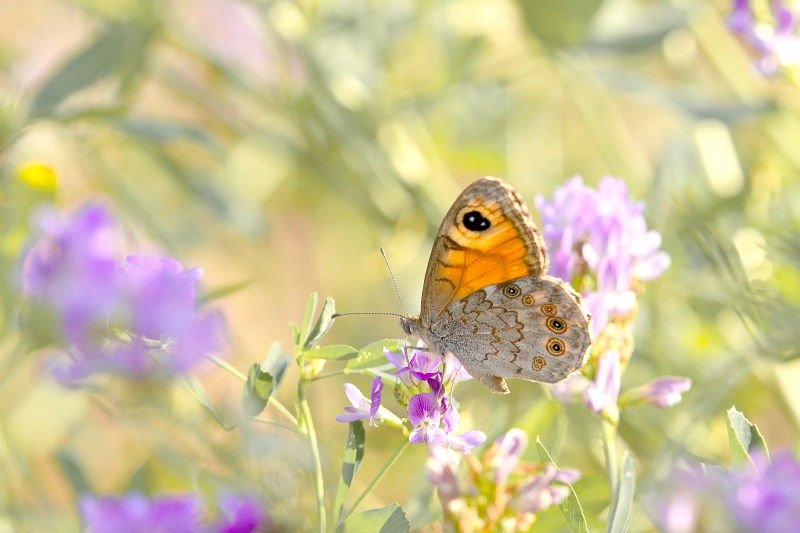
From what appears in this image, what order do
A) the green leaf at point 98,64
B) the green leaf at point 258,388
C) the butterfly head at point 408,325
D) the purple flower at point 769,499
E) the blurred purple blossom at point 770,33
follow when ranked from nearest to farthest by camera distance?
the purple flower at point 769,499 < the green leaf at point 258,388 < the butterfly head at point 408,325 < the blurred purple blossom at point 770,33 < the green leaf at point 98,64

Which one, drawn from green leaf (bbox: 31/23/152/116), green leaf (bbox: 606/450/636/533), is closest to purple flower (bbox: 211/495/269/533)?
green leaf (bbox: 606/450/636/533)

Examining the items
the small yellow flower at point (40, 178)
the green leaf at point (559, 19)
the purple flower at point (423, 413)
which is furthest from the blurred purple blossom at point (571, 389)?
the green leaf at point (559, 19)

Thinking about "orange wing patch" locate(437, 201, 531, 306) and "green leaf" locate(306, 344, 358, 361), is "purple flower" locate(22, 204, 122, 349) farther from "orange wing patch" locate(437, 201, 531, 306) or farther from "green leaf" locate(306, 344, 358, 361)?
"orange wing patch" locate(437, 201, 531, 306)

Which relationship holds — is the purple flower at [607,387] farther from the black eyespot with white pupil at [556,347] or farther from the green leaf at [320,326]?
the green leaf at [320,326]

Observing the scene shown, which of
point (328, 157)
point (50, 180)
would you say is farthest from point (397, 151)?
point (50, 180)

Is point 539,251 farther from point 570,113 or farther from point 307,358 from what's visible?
point 570,113

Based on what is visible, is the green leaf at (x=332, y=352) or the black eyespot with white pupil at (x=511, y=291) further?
the black eyespot with white pupil at (x=511, y=291)
